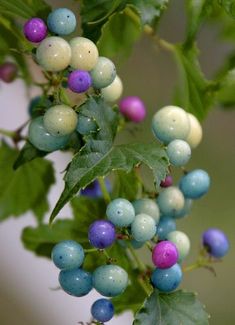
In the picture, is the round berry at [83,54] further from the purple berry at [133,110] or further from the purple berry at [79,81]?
the purple berry at [133,110]

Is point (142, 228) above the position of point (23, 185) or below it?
above

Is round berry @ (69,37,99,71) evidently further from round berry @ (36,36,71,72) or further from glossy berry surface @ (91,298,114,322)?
glossy berry surface @ (91,298,114,322)

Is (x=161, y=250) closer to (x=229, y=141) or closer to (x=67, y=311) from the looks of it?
(x=67, y=311)

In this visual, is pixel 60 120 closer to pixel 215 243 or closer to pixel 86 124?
pixel 86 124

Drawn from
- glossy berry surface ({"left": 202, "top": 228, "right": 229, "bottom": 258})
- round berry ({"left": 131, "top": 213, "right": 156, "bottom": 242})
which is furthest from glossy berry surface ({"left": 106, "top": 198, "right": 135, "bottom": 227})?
glossy berry surface ({"left": 202, "top": 228, "right": 229, "bottom": 258})

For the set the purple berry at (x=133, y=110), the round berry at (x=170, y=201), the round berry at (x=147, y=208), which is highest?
the round berry at (x=147, y=208)

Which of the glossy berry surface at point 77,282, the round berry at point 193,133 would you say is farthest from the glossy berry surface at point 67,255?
the round berry at point 193,133

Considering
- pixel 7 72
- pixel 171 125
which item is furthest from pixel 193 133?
pixel 7 72
